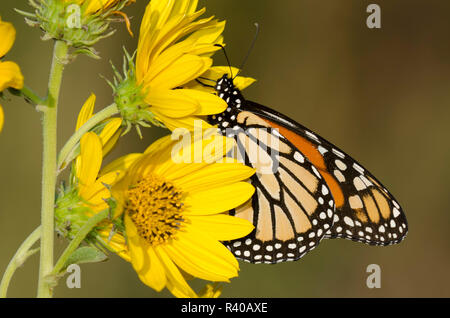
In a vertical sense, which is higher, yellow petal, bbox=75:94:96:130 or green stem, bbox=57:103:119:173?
yellow petal, bbox=75:94:96:130

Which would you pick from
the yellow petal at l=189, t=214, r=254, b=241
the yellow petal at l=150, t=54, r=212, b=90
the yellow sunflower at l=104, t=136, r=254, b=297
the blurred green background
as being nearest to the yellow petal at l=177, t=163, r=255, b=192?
the yellow sunflower at l=104, t=136, r=254, b=297

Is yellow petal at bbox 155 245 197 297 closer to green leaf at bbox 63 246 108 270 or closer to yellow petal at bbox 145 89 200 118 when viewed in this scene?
green leaf at bbox 63 246 108 270

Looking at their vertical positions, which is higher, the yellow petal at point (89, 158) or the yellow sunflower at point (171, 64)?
the yellow sunflower at point (171, 64)

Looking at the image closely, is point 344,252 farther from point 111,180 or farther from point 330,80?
point 111,180

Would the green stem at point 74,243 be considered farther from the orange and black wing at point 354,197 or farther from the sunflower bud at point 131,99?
the orange and black wing at point 354,197

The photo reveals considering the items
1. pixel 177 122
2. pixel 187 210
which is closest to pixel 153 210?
pixel 187 210

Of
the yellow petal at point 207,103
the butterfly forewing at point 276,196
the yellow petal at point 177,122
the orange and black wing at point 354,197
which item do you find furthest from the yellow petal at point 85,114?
the orange and black wing at point 354,197
